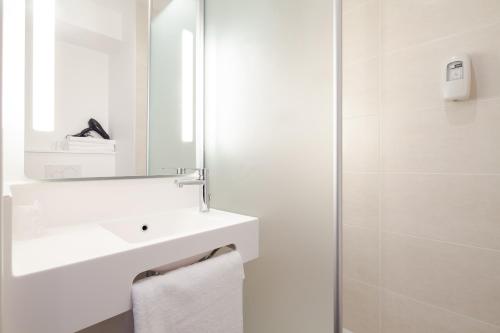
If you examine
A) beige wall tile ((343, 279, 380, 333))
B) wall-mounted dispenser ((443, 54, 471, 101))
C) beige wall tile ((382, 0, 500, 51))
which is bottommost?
beige wall tile ((343, 279, 380, 333))

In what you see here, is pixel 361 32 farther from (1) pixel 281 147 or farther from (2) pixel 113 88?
(2) pixel 113 88

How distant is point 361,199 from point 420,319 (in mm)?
582

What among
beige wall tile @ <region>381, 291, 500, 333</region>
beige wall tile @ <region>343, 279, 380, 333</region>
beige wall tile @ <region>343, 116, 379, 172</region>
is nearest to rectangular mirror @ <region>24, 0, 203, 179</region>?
beige wall tile @ <region>343, 116, 379, 172</region>

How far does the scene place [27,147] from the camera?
0.91 metres

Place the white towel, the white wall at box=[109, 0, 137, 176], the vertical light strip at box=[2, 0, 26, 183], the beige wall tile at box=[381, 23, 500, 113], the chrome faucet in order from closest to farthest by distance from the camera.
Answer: the white towel < the vertical light strip at box=[2, 0, 26, 183] < the beige wall tile at box=[381, 23, 500, 113] < the white wall at box=[109, 0, 137, 176] < the chrome faucet

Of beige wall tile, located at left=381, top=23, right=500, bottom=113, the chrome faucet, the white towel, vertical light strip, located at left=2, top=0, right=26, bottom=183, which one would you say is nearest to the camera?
the white towel

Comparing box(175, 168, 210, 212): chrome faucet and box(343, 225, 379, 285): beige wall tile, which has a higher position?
box(175, 168, 210, 212): chrome faucet

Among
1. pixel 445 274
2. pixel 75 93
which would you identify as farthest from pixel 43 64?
pixel 445 274

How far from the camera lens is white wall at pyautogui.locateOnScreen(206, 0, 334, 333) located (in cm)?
89

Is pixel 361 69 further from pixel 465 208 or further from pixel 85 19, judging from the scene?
pixel 85 19

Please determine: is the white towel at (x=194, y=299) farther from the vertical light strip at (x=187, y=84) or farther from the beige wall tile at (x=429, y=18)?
the beige wall tile at (x=429, y=18)

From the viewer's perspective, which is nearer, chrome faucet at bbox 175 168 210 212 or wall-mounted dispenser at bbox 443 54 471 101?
wall-mounted dispenser at bbox 443 54 471 101

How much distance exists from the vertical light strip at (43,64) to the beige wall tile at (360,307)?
1598mm

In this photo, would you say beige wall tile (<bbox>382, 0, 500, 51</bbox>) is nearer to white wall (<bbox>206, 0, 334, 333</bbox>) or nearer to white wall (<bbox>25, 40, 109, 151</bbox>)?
white wall (<bbox>206, 0, 334, 333</bbox>)
